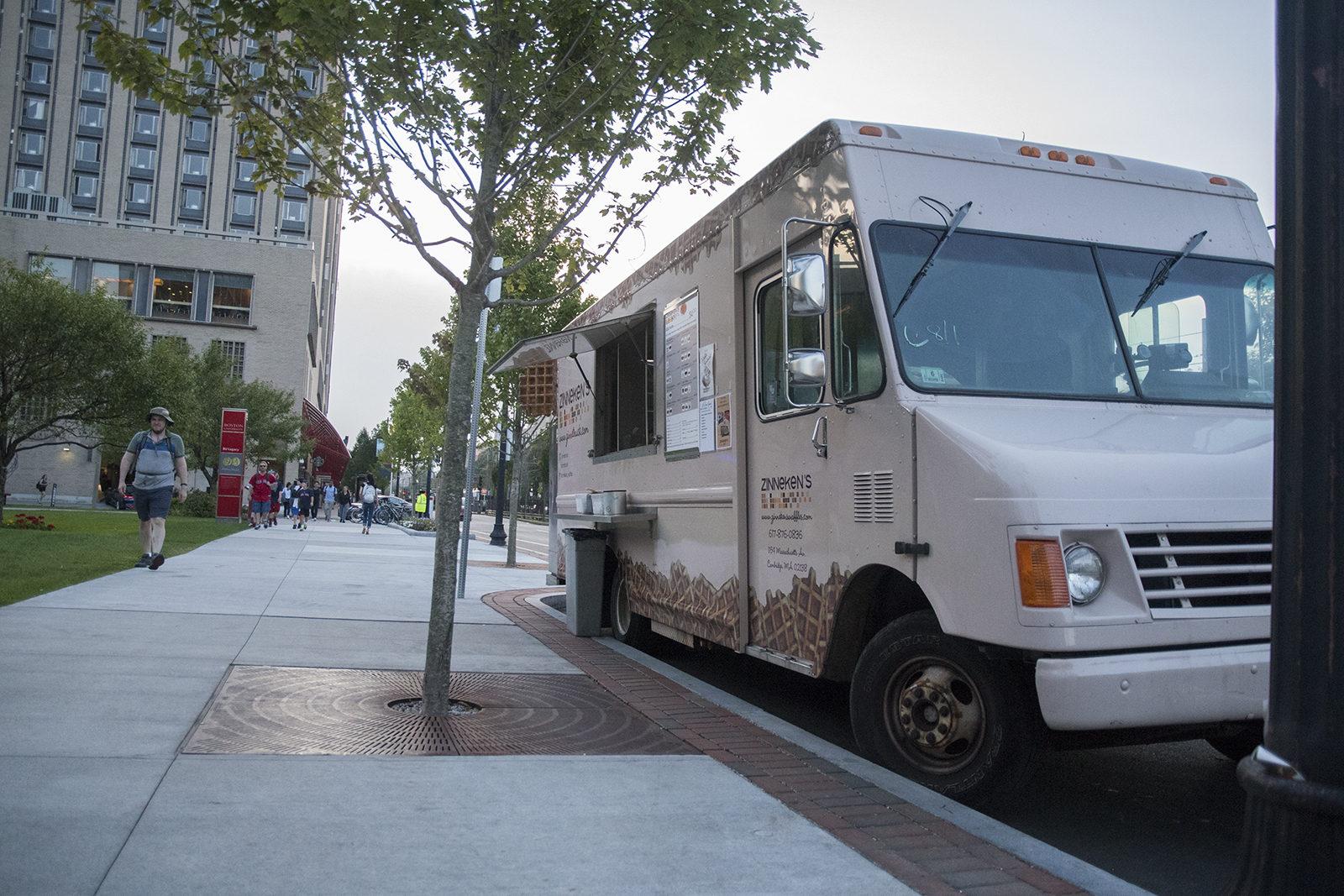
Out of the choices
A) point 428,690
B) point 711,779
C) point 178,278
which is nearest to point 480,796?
point 711,779

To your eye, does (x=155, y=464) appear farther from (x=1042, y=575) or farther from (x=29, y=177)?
(x=29, y=177)

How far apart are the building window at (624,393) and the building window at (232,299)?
2181 inches

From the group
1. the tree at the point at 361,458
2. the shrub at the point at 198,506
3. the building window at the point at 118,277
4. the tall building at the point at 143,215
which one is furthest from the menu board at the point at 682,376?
the tree at the point at 361,458

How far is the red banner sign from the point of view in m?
32.9

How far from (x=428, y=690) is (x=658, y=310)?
3516 mm

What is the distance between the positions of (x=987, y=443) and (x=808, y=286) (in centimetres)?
123

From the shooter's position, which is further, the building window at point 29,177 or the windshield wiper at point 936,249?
the building window at point 29,177

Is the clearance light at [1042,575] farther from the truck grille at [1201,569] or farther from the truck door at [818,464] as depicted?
the truck door at [818,464]

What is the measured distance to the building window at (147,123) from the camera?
63906 millimetres

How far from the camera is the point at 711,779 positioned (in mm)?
4602

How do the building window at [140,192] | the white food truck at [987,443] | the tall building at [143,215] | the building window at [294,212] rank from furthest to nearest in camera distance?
the building window at [140,192], the building window at [294,212], the tall building at [143,215], the white food truck at [987,443]

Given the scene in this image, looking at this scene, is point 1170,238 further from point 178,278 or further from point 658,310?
point 178,278

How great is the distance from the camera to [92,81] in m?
64.7

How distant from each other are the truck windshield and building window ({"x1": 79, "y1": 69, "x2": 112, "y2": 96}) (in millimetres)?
71263
